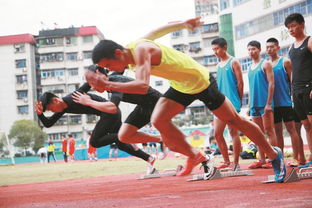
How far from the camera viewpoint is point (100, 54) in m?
A: 4.40

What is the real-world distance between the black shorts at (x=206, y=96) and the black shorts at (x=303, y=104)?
166 cm

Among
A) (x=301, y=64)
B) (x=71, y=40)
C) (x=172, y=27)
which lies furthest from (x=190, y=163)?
(x=71, y=40)

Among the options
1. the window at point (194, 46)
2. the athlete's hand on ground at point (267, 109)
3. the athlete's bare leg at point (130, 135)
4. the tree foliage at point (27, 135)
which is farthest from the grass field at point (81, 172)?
the window at point (194, 46)

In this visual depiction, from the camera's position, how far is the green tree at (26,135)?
61.9 m

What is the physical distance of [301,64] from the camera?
6234 mm

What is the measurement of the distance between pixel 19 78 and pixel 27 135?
47.0ft

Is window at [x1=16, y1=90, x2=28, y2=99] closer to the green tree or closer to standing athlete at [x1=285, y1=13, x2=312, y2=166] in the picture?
the green tree

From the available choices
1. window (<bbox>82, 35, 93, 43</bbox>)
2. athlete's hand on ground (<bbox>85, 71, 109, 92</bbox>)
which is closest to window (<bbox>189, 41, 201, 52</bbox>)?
window (<bbox>82, 35, 93, 43</bbox>)

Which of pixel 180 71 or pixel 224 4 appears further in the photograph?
pixel 224 4

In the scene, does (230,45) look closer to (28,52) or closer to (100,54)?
(28,52)

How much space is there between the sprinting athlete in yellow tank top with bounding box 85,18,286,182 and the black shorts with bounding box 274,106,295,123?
2.72 metres

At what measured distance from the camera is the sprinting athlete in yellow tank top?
4.39 metres

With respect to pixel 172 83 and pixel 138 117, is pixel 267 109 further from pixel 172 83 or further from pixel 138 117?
pixel 172 83

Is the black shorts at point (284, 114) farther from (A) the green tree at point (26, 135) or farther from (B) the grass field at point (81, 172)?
(A) the green tree at point (26, 135)
